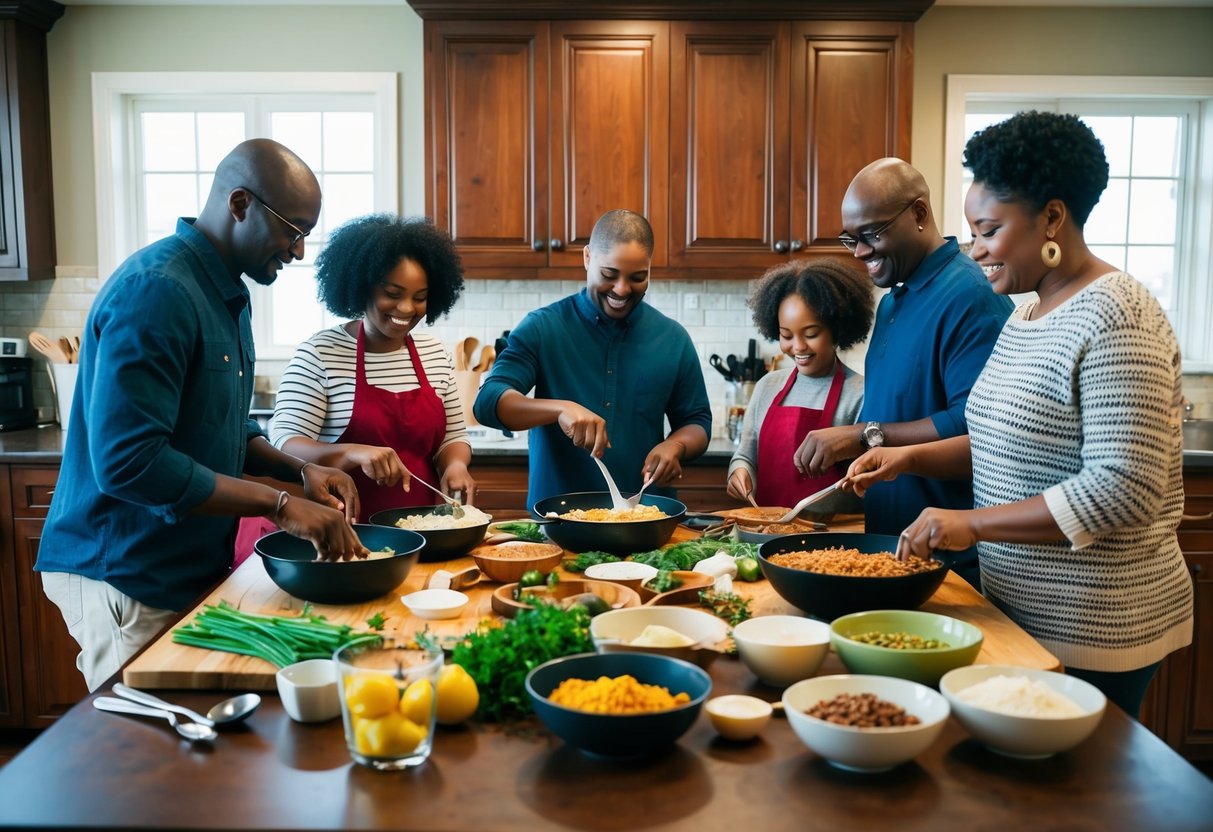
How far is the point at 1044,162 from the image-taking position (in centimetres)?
185

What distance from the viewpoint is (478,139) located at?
4219 millimetres

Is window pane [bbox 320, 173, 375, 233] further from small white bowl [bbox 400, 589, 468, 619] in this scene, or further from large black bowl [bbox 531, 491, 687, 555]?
small white bowl [bbox 400, 589, 468, 619]

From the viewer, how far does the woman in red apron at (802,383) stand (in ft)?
10.0

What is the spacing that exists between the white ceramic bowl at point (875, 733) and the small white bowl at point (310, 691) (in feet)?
2.04

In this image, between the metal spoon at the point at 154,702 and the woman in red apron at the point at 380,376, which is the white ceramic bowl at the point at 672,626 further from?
the woman in red apron at the point at 380,376

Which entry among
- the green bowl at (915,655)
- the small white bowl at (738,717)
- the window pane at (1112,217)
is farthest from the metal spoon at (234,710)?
the window pane at (1112,217)

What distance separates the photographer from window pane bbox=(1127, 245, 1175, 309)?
4723 mm

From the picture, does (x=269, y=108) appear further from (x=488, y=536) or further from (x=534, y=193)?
(x=488, y=536)

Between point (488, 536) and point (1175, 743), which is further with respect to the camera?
point (1175, 743)

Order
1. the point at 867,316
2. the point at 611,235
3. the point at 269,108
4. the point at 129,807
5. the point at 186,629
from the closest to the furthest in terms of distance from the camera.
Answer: the point at 129,807
the point at 186,629
the point at 611,235
the point at 867,316
the point at 269,108

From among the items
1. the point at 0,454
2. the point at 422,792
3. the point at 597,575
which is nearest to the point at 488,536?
the point at 597,575

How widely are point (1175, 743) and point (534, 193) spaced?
10.2 ft

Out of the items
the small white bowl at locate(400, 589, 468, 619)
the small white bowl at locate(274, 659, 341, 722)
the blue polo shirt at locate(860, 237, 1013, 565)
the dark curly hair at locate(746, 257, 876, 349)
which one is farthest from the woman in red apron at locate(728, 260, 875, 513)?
the small white bowl at locate(274, 659, 341, 722)

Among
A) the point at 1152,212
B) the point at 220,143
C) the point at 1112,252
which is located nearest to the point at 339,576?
the point at 220,143
